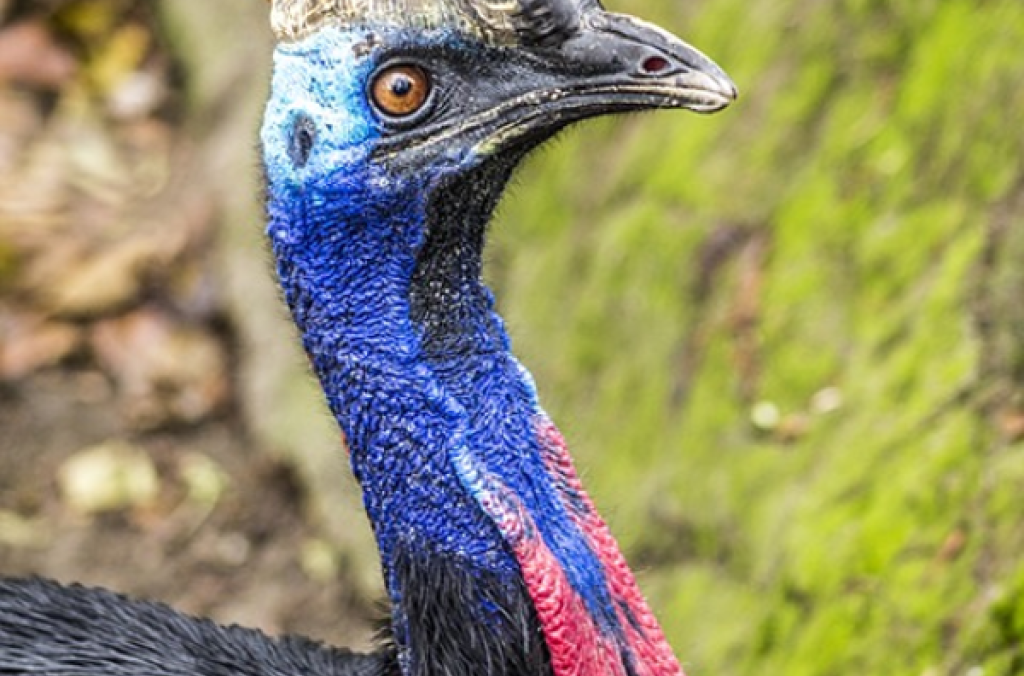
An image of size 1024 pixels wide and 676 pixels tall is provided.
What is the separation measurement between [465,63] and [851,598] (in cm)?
171

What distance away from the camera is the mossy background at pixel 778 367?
395 cm

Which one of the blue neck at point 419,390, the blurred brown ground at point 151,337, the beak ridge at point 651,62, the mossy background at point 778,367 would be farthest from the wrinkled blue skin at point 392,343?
the blurred brown ground at point 151,337

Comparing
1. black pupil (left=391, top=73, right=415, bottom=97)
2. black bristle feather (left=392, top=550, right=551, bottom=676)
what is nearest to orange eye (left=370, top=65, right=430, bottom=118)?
black pupil (left=391, top=73, right=415, bottom=97)

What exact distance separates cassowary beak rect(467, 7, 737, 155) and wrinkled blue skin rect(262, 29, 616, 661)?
0.30 ft

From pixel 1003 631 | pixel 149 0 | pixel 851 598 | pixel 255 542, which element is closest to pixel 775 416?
pixel 851 598

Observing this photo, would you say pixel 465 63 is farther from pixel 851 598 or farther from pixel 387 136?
pixel 851 598

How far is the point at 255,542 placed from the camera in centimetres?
652

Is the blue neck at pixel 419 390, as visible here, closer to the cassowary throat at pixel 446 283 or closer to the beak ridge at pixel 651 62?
the cassowary throat at pixel 446 283

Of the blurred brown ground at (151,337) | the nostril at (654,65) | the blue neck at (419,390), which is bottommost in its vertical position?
the blue neck at (419,390)

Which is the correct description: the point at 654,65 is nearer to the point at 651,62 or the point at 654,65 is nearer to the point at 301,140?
the point at 651,62

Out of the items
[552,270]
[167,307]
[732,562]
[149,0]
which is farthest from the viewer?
[149,0]

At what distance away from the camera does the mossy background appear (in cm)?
395

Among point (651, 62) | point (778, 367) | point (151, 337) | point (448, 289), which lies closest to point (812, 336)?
point (778, 367)

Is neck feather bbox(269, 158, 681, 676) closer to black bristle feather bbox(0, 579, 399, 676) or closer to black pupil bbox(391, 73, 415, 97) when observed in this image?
black pupil bbox(391, 73, 415, 97)
